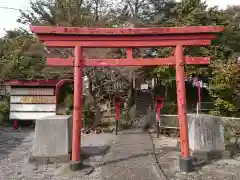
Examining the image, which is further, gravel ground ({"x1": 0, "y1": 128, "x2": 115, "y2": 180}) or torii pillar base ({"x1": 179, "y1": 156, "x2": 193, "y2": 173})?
torii pillar base ({"x1": 179, "y1": 156, "x2": 193, "y2": 173})

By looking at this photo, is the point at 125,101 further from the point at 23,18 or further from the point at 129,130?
the point at 23,18

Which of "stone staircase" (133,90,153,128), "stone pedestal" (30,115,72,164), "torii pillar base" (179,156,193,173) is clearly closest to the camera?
"torii pillar base" (179,156,193,173)

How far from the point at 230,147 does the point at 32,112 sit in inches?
359

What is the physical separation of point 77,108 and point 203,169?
11.2ft

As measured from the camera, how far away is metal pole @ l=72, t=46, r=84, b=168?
6.37m

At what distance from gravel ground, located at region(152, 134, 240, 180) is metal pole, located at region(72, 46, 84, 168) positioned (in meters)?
2.17

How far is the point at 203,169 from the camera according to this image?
20.6ft

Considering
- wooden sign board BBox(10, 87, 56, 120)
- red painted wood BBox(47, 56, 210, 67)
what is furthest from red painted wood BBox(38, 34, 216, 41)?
wooden sign board BBox(10, 87, 56, 120)

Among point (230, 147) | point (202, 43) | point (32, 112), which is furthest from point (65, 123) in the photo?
point (32, 112)

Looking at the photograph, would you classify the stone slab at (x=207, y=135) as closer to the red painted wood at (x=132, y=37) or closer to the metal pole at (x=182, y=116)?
the metal pole at (x=182, y=116)

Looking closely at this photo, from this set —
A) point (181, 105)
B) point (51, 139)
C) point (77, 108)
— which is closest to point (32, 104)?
point (51, 139)

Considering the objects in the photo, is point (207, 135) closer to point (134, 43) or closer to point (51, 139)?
point (134, 43)

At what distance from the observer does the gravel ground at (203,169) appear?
18.9ft

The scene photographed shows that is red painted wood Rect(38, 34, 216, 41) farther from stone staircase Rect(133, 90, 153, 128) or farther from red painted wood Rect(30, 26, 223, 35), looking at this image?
stone staircase Rect(133, 90, 153, 128)
